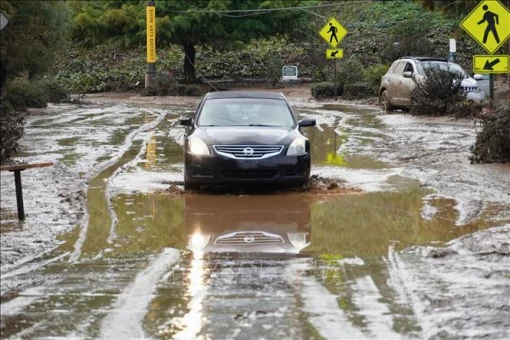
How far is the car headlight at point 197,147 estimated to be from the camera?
42.7 ft

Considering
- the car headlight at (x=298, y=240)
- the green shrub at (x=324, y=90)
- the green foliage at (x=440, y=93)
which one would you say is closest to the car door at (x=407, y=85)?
the green foliage at (x=440, y=93)

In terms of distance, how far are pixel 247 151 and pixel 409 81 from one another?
1544 centimetres

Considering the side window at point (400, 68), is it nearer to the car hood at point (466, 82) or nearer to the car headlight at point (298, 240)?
the car hood at point (466, 82)

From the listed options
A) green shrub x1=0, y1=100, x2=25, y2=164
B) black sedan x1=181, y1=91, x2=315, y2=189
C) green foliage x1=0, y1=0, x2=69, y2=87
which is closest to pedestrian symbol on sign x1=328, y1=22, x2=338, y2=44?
green foliage x1=0, y1=0, x2=69, y2=87

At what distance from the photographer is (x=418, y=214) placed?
11359mm

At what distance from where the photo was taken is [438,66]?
2683 cm

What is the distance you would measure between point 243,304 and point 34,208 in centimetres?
498

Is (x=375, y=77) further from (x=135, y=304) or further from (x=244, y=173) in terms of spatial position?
(x=135, y=304)

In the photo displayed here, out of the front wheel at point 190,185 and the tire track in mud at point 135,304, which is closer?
the tire track in mud at point 135,304

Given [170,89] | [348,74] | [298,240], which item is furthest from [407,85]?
[298,240]

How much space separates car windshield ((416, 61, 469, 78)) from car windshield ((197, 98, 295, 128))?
1278cm

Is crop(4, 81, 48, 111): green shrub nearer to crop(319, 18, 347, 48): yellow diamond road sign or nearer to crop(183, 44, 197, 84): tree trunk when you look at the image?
crop(319, 18, 347, 48): yellow diamond road sign

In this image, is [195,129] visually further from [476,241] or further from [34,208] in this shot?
[476,241]

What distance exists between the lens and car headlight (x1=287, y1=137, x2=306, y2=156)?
42.9 feet
